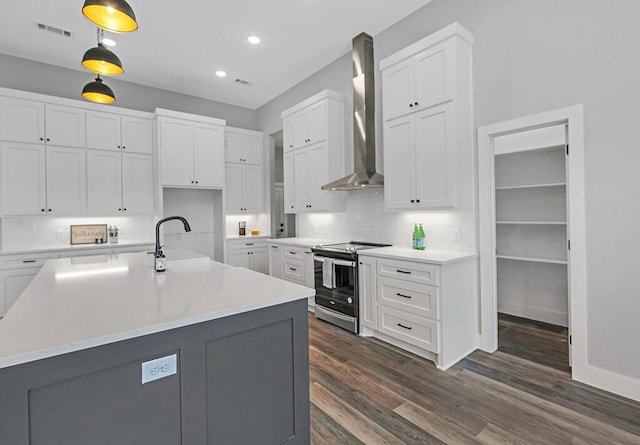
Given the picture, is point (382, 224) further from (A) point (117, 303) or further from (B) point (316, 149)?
(A) point (117, 303)

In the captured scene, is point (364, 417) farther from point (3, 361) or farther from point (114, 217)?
point (114, 217)

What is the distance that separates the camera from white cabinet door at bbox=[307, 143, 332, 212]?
4.37 metres

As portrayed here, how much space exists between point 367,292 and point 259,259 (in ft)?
9.90

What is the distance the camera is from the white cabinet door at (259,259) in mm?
5847

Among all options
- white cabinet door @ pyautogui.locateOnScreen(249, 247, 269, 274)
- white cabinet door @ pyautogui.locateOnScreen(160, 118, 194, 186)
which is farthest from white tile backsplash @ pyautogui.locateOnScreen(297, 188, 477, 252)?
white cabinet door @ pyautogui.locateOnScreen(160, 118, 194, 186)

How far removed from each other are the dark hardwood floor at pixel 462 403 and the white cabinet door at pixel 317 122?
2837 mm

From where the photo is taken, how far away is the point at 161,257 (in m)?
2.34

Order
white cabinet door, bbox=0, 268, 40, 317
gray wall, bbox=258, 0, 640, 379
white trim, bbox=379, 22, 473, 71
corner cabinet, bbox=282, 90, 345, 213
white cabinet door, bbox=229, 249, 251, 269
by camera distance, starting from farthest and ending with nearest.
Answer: white cabinet door, bbox=229, 249, 251, 269, corner cabinet, bbox=282, 90, 345, 213, white cabinet door, bbox=0, 268, 40, 317, white trim, bbox=379, 22, 473, 71, gray wall, bbox=258, 0, 640, 379

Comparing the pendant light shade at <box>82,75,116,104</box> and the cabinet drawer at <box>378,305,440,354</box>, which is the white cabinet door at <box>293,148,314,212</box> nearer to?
the cabinet drawer at <box>378,305,440,354</box>

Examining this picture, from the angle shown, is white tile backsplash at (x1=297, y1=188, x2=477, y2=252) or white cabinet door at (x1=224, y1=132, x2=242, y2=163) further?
white cabinet door at (x1=224, y1=132, x2=242, y2=163)

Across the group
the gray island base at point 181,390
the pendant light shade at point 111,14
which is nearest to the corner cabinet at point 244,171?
A: the pendant light shade at point 111,14

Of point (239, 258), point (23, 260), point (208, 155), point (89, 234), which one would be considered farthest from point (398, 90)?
point (23, 260)

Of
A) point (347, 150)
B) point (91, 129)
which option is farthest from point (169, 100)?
point (347, 150)

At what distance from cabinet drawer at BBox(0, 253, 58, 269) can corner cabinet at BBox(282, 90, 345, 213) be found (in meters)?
3.37
